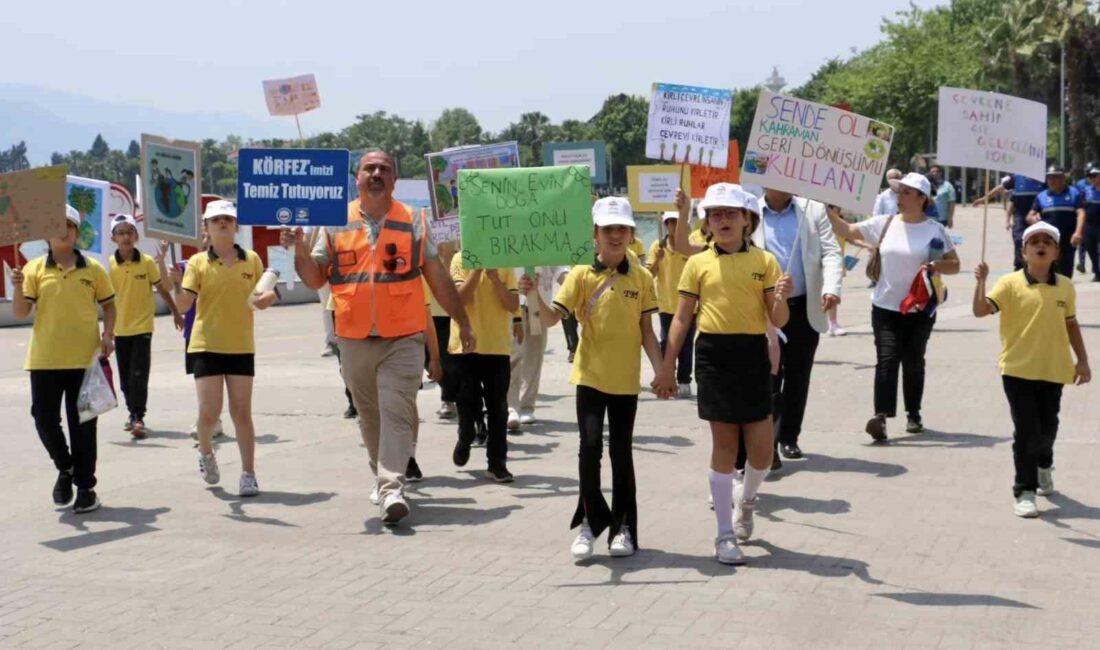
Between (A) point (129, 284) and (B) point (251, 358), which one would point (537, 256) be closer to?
(B) point (251, 358)

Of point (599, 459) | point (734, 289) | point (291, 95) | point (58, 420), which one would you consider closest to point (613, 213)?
point (734, 289)

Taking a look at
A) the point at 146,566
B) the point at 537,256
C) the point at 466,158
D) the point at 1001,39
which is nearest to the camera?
the point at 146,566

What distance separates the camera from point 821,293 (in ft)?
30.7

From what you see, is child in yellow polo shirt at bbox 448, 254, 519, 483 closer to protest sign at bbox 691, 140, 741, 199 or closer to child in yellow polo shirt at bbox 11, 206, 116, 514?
child in yellow polo shirt at bbox 11, 206, 116, 514

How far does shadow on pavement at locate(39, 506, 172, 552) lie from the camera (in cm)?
802

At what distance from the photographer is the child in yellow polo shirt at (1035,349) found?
314 inches

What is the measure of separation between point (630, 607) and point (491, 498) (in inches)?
104

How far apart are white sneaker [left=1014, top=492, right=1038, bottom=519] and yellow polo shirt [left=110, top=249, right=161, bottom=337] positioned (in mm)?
7218

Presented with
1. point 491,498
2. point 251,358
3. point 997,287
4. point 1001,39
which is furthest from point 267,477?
point 1001,39

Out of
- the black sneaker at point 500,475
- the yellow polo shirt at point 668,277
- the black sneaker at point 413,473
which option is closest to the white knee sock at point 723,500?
the black sneaker at point 500,475

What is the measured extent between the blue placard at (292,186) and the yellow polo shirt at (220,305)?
73cm

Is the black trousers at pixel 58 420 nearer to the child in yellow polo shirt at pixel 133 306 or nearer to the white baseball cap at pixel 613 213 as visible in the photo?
the child in yellow polo shirt at pixel 133 306

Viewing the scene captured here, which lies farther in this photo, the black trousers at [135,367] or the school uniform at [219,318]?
the black trousers at [135,367]

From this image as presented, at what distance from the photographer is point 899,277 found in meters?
10.4
